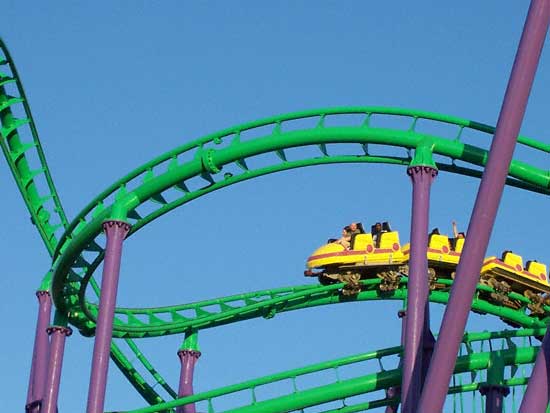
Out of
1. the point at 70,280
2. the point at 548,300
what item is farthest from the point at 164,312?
the point at 548,300

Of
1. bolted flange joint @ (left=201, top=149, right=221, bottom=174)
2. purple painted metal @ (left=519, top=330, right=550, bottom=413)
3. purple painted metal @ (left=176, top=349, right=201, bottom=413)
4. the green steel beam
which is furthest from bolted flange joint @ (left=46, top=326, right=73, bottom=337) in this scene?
purple painted metal @ (left=519, top=330, right=550, bottom=413)

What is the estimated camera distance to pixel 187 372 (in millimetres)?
15469

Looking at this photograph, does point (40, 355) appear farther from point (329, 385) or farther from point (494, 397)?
point (494, 397)

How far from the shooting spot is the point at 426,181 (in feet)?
36.2

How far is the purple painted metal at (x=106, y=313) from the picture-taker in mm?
11219

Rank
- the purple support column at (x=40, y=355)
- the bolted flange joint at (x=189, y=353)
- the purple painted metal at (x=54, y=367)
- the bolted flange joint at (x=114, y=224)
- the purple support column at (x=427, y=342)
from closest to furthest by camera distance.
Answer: the purple support column at (x=427, y=342)
the bolted flange joint at (x=114, y=224)
the purple painted metal at (x=54, y=367)
the purple support column at (x=40, y=355)
the bolted flange joint at (x=189, y=353)

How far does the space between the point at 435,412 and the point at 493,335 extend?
3.98 metres

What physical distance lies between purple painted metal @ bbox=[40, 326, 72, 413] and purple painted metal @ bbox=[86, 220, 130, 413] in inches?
78.2

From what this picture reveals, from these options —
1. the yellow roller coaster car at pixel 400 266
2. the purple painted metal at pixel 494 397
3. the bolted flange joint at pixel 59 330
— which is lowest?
the purple painted metal at pixel 494 397

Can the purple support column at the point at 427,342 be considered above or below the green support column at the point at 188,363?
below

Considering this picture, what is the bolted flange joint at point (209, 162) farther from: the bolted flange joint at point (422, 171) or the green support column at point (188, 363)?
the green support column at point (188, 363)

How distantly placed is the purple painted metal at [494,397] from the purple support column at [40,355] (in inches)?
206

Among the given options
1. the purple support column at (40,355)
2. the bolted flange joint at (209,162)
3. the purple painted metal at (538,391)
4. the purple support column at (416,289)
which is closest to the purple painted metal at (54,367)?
the purple support column at (40,355)

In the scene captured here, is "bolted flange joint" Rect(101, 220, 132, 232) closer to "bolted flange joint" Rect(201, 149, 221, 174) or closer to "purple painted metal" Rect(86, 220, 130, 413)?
"purple painted metal" Rect(86, 220, 130, 413)
